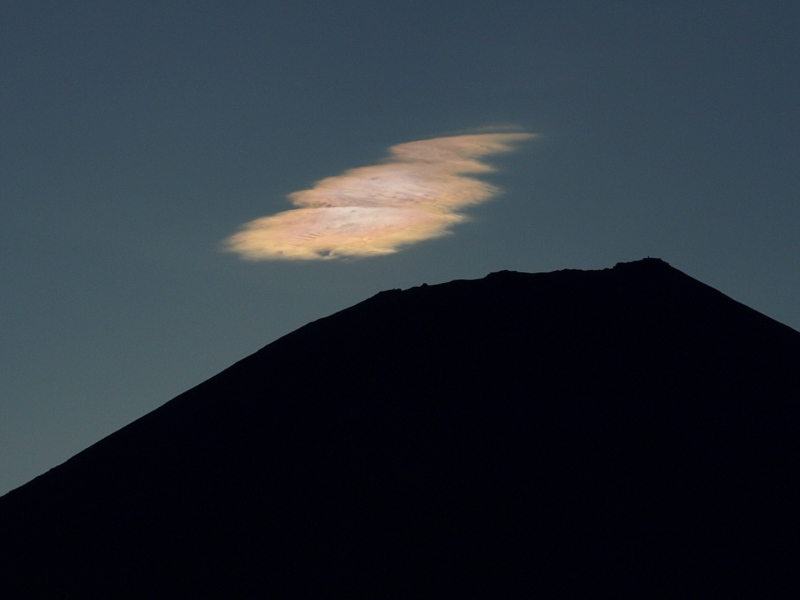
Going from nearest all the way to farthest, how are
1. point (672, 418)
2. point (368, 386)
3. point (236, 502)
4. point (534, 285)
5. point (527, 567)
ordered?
point (527, 567), point (236, 502), point (672, 418), point (368, 386), point (534, 285)

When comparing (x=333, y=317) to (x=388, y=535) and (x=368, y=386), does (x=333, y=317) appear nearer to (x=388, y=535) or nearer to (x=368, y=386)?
(x=368, y=386)

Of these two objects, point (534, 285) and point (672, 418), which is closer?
point (672, 418)

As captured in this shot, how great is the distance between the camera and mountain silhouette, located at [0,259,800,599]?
1697 centimetres

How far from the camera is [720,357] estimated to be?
22.9 meters

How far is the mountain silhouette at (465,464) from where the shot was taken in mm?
16969

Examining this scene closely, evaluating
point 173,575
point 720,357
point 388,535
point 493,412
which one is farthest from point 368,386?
point 720,357

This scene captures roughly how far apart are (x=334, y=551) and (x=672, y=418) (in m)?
8.48

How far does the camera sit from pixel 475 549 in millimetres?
17000

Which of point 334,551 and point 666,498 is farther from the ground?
point 334,551

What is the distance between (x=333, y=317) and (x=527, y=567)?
36.3ft

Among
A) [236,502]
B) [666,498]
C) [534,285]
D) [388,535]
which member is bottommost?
[666,498]

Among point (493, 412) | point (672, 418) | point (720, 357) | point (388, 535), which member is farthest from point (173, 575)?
point (720, 357)

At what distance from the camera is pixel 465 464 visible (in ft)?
62.5

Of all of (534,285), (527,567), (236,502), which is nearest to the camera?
(527,567)
